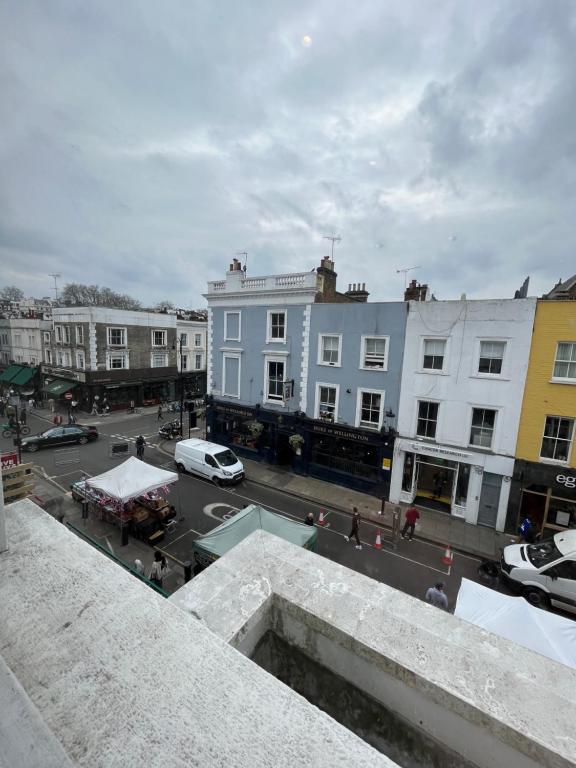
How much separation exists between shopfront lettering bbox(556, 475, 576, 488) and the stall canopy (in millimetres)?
9803

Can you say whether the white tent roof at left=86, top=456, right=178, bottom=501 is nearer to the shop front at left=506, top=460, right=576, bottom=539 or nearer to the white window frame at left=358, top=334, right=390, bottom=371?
the white window frame at left=358, top=334, right=390, bottom=371

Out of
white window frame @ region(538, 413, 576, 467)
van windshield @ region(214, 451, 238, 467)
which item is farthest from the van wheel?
van windshield @ region(214, 451, 238, 467)

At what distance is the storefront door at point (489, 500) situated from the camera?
14164 millimetres

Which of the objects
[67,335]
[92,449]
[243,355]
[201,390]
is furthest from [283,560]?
[201,390]

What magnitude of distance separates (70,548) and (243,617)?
4.60ft

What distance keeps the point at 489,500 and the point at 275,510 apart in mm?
8931

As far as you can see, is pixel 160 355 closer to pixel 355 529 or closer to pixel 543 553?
pixel 355 529

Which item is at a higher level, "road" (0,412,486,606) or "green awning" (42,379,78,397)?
"green awning" (42,379,78,397)

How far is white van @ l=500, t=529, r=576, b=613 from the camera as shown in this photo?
370 inches

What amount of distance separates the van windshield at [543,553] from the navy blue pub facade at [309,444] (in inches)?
245

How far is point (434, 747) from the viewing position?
201cm

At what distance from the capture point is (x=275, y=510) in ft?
49.5

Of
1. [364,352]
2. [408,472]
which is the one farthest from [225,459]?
[408,472]

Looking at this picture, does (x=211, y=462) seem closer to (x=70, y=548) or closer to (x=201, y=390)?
(x=70, y=548)
